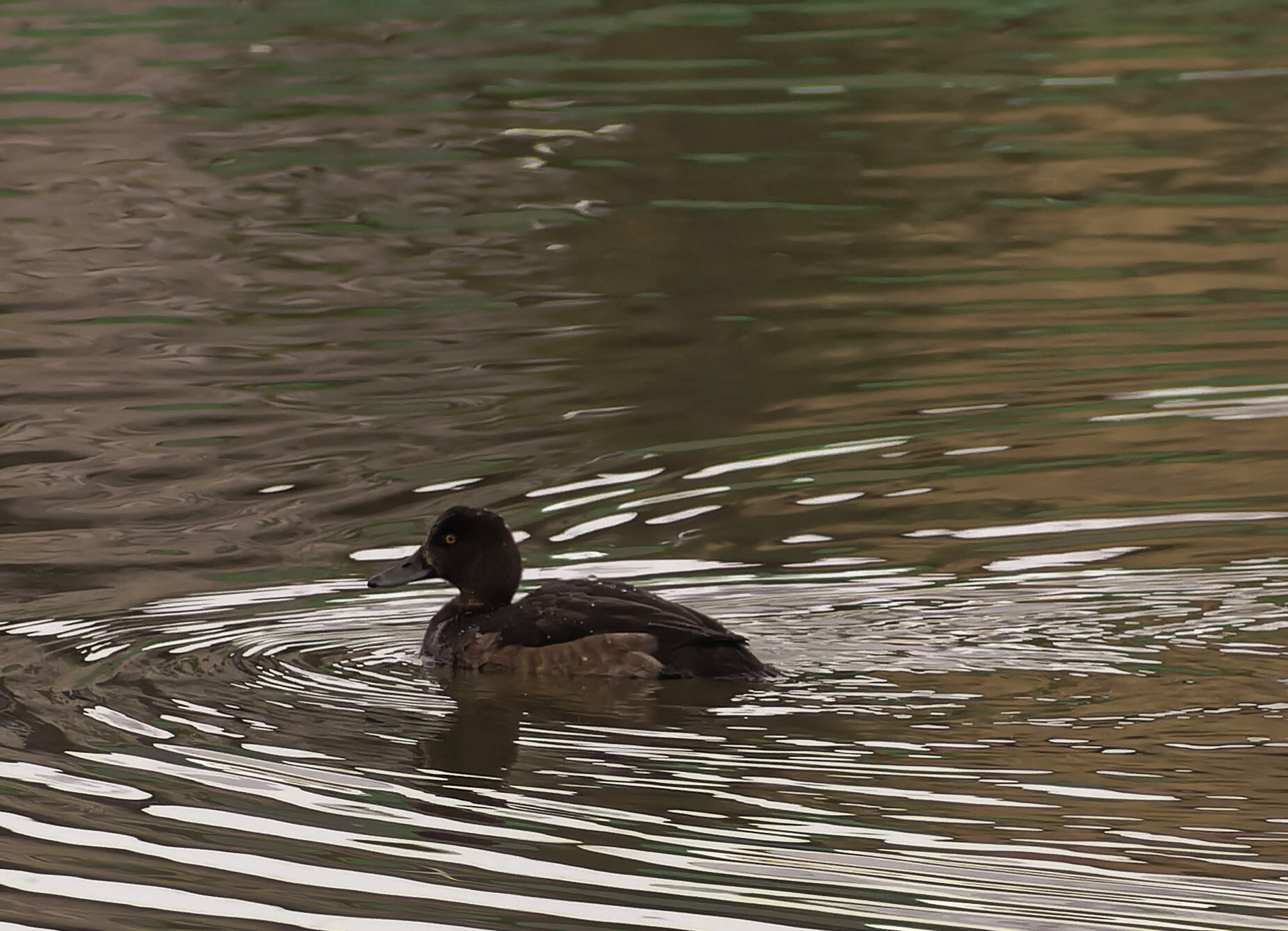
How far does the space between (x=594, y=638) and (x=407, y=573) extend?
3.36 ft

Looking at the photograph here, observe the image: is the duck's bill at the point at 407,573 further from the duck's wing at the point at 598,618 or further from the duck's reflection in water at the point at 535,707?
the duck's reflection in water at the point at 535,707

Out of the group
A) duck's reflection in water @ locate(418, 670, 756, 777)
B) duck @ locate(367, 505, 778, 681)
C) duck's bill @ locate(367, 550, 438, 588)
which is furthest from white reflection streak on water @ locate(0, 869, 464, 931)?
duck's bill @ locate(367, 550, 438, 588)

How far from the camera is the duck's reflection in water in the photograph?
26.5 feet

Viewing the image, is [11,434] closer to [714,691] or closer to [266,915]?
[714,691]

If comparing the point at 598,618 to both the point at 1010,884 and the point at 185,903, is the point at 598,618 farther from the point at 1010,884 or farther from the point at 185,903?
the point at 1010,884

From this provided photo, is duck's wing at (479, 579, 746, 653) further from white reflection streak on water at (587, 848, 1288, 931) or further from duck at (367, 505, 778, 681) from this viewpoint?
white reflection streak on water at (587, 848, 1288, 931)

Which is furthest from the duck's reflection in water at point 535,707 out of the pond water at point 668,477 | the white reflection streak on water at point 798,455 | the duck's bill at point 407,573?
the white reflection streak on water at point 798,455

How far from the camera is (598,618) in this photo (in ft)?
29.2

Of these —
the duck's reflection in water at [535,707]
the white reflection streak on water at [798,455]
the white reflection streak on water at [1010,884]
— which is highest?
the white reflection streak on water at [798,455]

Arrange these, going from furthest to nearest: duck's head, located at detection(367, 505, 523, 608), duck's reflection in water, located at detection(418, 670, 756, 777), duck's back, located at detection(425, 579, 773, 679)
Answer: duck's head, located at detection(367, 505, 523, 608)
duck's back, located at detection(425, 579, 773, 679)
duck's reflection in water, located at detection(418, 670, 756, 777)

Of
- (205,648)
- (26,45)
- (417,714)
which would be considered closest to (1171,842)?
(417,714)

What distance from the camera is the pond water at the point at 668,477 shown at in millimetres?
6855

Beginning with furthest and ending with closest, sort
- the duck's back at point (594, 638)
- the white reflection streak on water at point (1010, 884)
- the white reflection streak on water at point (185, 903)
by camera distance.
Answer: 1. the duck's back at point (594, 638)
2. the white reflection streak on water at point (185, 903)
3. the white reflection streak on water at point (1010, 884)

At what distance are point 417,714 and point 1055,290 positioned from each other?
7817 mm
